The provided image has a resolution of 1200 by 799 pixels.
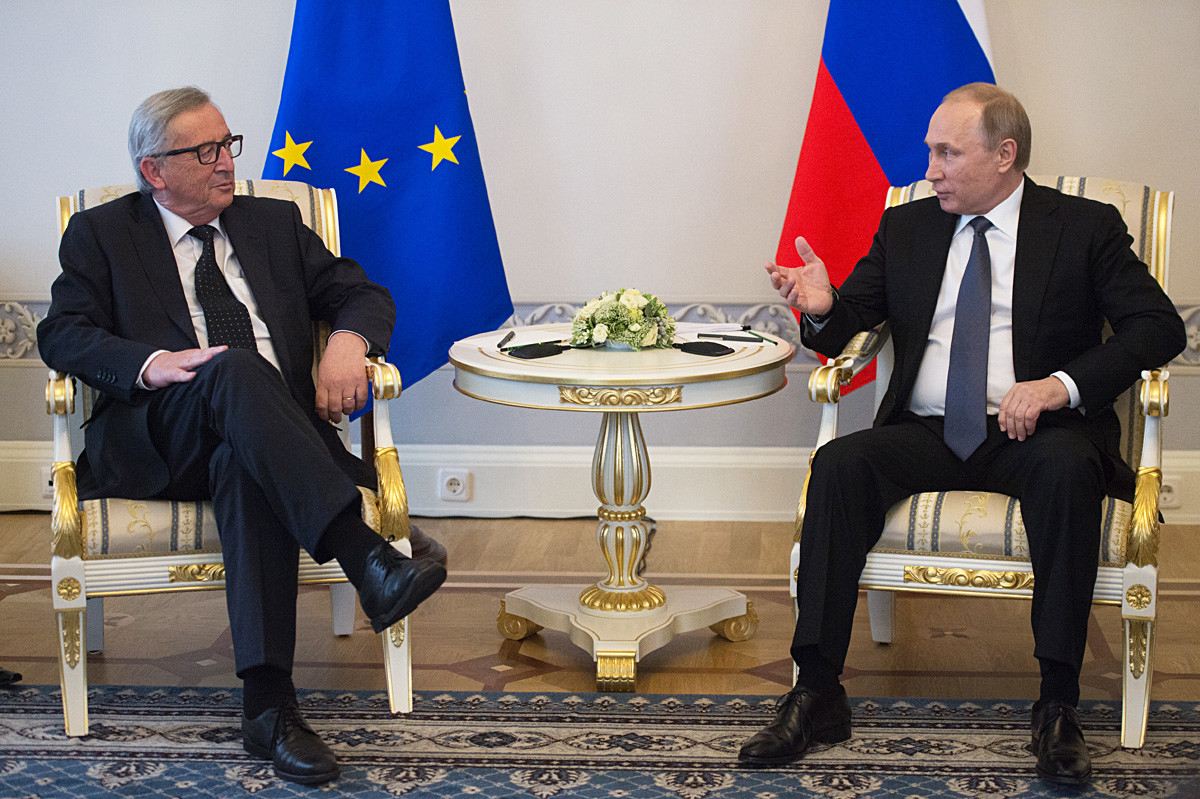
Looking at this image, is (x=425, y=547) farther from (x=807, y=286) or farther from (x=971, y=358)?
(x=971, y=358)

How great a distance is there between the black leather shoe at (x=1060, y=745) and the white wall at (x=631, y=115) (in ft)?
5.60

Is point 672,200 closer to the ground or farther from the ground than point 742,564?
farther from the ground

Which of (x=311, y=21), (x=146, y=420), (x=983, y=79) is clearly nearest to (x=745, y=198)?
(x=983, y=79)

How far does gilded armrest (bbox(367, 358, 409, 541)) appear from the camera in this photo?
2344mm

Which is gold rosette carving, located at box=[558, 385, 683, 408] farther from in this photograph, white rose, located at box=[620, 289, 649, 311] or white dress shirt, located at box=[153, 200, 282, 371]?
white dress shirt, located at box=[153, 200, 282, 371]

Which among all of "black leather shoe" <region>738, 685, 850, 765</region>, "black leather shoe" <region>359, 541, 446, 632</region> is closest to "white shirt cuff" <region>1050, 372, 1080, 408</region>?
"black leather shoe" <region>738, 685, 850, 765</region>

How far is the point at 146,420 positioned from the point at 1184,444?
3097 mm

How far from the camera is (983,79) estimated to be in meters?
3.09

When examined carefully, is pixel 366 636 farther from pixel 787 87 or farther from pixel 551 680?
pixel 787 87

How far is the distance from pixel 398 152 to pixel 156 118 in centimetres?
77

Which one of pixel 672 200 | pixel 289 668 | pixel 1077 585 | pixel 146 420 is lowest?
pixel 289 668

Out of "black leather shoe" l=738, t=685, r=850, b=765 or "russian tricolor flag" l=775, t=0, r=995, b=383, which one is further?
"russian tricolor flag" l=775, t=0, r=995, b=383

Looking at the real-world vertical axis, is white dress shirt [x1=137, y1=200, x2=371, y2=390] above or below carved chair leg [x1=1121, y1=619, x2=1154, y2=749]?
above

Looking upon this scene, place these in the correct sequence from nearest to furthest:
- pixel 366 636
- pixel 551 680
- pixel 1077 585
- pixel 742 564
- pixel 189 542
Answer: pixel 1077 585 < pixel 189 542 < pixel 551 680 < pixel 366 636 < pixel 742 564
